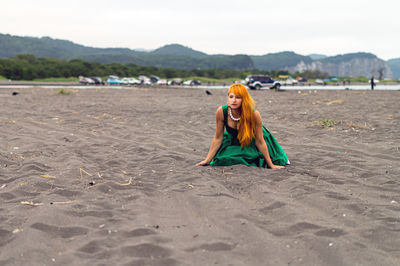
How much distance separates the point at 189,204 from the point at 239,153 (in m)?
1.70

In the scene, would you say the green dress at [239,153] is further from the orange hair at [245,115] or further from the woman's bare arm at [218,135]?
the orange hair at [245,115]

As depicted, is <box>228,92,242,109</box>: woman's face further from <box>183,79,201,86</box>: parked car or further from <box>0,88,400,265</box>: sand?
<box>183,79,201,86</box>: parked car

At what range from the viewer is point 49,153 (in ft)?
20.1

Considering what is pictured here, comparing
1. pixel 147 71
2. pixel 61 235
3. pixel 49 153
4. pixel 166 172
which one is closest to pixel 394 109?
pixel 166 172

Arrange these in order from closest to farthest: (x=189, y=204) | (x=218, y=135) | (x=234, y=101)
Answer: (x=189, y=204), (x=234, y=101), (x=218, y=135)

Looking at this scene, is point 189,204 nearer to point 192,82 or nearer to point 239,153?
point 239,153

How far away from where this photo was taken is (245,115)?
4.91m

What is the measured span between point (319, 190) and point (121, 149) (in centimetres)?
390

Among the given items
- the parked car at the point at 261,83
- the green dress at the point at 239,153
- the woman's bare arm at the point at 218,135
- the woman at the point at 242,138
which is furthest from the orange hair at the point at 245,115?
the parked car at the point at 261,83

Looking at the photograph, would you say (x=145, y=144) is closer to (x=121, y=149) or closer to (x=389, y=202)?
(x=121, y=149)

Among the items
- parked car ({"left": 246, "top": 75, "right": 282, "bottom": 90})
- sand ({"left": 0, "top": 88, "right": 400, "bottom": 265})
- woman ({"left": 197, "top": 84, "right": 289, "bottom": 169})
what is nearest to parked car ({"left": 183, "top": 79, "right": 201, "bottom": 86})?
parked car ({"left": 246, "top": 75, "right": 282, "bottom": 90})

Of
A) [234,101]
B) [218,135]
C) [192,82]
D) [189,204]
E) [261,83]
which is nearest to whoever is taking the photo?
[189,204]

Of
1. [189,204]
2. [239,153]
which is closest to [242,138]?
[239,153]

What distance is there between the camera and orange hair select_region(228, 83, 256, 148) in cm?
485
